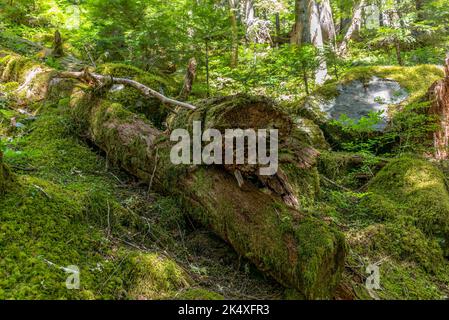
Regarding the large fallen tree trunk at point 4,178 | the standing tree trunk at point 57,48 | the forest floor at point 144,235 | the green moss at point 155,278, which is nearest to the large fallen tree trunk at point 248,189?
the forest floor at point 144,235

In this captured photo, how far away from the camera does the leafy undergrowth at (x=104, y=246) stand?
90.7 inches

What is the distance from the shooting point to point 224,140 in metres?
3.30

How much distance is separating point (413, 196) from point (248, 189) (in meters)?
2.44

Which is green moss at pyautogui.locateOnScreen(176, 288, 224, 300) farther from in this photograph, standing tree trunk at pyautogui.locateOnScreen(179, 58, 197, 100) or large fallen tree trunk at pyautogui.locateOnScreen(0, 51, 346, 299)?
standing tree trunk at pyautogui.locateOnScreen(179, 58, 197, 100)

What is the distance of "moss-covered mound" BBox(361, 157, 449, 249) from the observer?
12.9ft

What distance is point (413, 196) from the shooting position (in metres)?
4.33

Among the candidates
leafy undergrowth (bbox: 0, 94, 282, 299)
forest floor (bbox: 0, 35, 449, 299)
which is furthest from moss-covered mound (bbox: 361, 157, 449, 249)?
leafy undergrowth (bbox: 0, 94, 282, 299)

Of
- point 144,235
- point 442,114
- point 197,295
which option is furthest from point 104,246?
point 442,114

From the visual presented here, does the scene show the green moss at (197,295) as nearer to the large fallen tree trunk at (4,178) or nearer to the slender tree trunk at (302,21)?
the large fallen tree trunk at (4,178)

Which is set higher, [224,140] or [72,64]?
[72,64]

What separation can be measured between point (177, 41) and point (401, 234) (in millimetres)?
5810

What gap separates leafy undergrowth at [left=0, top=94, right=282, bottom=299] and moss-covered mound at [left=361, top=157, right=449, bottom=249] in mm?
2143
